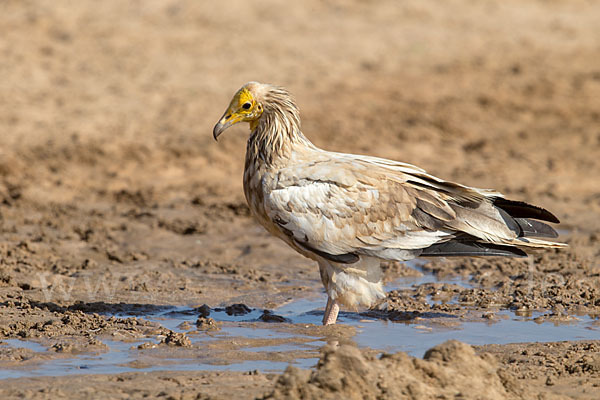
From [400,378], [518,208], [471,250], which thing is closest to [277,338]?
[471,250]

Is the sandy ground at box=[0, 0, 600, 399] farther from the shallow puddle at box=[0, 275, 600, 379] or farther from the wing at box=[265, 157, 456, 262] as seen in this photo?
the wing at box=[265, 157, 456, 262]

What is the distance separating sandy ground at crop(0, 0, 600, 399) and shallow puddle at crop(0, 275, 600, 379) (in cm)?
12

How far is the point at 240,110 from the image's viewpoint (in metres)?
6.49

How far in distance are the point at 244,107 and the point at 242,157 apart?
5.56m

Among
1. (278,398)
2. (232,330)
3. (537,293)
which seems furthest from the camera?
(537,293)

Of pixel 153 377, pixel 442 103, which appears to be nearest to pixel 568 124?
pixel 442 103

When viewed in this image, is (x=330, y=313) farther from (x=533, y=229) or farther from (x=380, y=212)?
(x=533, y=229)

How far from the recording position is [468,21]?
16.4 m

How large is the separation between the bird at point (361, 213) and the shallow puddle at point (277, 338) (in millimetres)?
308

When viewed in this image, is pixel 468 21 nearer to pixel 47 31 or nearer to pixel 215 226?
pixel 47 31

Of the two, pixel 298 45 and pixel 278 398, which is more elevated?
pixel 298 45

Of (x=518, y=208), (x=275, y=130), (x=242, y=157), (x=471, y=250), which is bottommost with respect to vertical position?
(x=471, y=250)

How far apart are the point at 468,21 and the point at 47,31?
734 cm

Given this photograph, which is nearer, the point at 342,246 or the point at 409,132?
the point at 342,246
